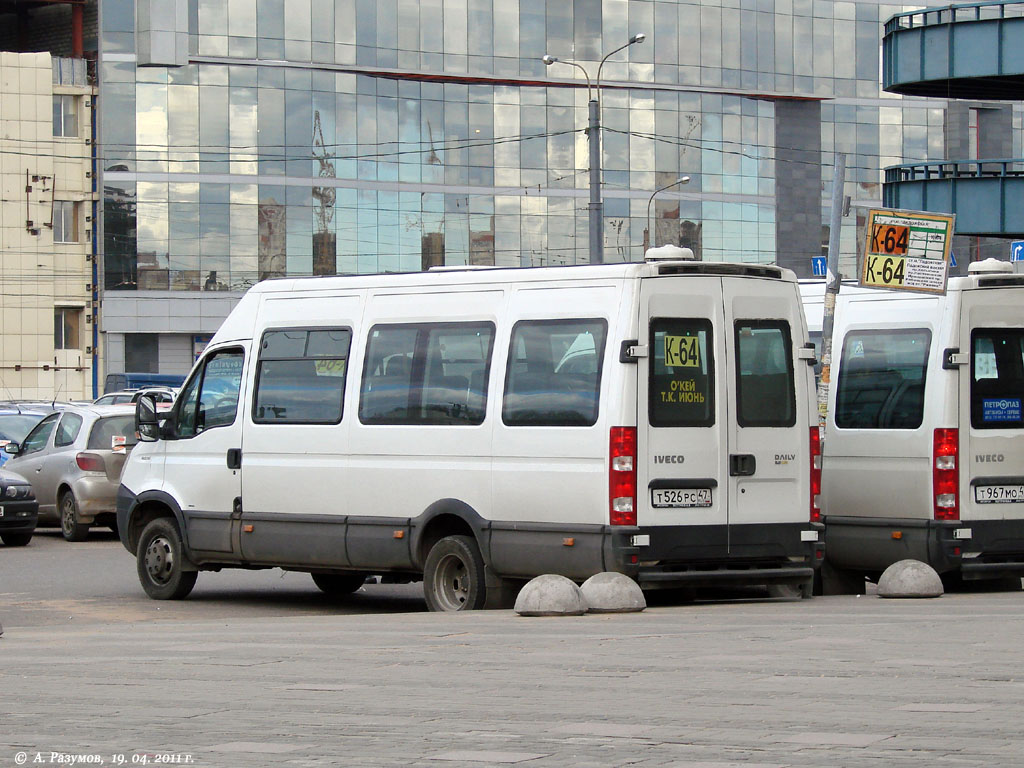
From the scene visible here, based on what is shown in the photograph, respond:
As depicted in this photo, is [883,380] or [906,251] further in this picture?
[906,251]

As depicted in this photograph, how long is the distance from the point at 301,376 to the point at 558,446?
2.84 m

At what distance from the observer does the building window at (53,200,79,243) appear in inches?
2527

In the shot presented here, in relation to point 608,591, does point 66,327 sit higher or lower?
higher

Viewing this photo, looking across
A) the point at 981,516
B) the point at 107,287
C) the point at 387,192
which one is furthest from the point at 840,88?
the point at 981,516

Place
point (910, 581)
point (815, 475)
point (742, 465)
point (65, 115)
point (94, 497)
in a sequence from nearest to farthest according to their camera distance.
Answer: point (742, 465), point (815, 475), point (910, 581), point (94, 497), point (65, 115)

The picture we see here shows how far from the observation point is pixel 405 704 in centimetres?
808

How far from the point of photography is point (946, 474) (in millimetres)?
13555

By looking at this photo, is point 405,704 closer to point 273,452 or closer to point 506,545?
point 506,545

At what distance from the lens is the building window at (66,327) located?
212 feet

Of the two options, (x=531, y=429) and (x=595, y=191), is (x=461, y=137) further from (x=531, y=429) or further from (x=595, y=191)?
(x=531, y=429)

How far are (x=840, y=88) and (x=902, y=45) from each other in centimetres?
3752

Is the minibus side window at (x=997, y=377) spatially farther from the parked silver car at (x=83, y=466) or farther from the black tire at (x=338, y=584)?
the parked silver car at (x=83, y=466)

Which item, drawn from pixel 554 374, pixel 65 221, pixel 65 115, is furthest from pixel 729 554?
pixel 65 115

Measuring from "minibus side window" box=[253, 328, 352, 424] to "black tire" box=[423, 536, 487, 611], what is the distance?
4.89ft
